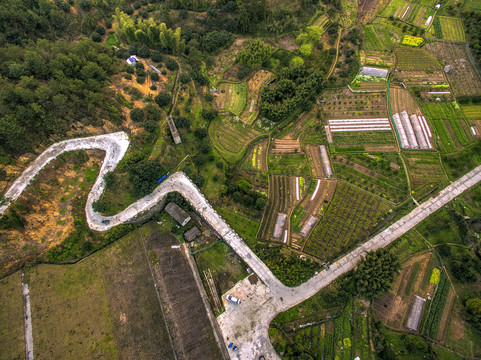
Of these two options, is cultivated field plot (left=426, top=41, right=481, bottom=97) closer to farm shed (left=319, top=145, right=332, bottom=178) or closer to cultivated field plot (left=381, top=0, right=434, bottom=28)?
cultivated field plot (left=381, top=0, right=434, bottom=28)

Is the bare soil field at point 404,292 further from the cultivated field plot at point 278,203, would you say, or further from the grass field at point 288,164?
the grass field at point 288,164

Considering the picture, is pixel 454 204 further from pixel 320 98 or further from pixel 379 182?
pixel 320 98

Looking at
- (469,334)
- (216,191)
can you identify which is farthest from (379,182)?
(216,191)

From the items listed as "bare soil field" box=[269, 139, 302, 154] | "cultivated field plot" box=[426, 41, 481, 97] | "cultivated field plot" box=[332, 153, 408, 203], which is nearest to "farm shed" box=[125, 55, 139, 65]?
"bare soil field" box=[269, 139, 302, 154]

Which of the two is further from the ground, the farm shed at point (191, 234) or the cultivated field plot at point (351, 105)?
the cultivated field plot at point (351, 105)

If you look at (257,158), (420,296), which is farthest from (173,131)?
(420,296)

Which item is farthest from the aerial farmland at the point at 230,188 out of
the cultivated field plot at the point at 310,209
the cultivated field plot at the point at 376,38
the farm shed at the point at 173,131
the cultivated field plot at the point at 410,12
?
the cultivated field plot at the point at 410,12

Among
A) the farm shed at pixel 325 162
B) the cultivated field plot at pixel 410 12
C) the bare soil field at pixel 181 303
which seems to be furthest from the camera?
the cultivated field plot at pixel 410 12
